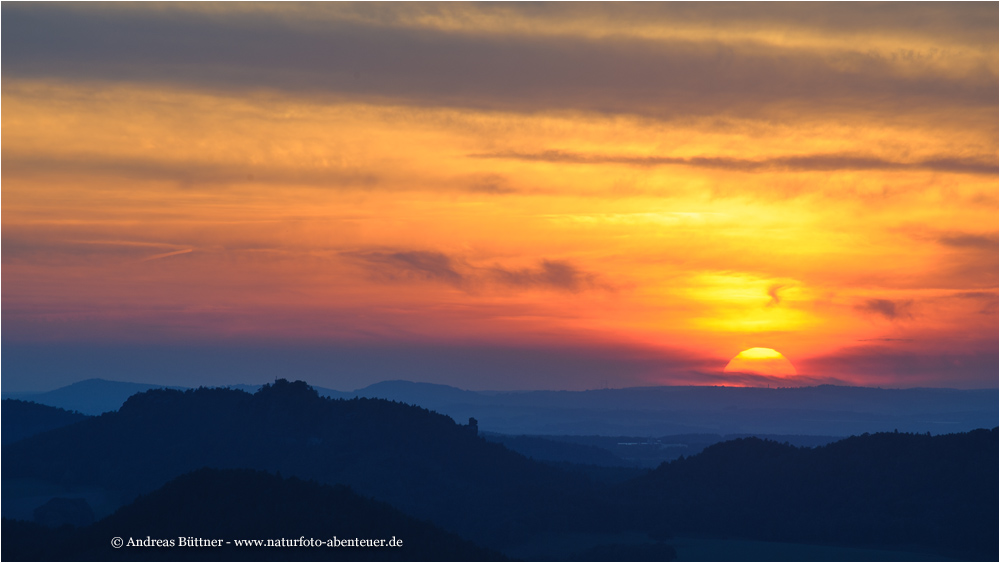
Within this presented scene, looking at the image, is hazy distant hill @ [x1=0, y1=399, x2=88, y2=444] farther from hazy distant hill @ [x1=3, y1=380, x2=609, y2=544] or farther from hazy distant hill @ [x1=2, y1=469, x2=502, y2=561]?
hazy distant hill @ [x1=2, y1=469, x2=502, y2=561]

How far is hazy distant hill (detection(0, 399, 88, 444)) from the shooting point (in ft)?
574

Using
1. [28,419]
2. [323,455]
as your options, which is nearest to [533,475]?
[323,455]

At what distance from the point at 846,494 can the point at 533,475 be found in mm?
41069

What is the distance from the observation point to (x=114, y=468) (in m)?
130

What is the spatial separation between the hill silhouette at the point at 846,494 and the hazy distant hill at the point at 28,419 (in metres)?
110

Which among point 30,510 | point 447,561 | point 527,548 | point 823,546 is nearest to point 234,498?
point 447,561

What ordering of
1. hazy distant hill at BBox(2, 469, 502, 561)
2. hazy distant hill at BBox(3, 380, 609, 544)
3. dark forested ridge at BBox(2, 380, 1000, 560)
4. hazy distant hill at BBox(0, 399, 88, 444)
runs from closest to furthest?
hazy distant hill at BBox(2, 469, 502, 561) → dark forested ridge at BBox(2, 380, 1000, 560) → hazy distant hill at BBox(3, 380, 609, 544) → hazy distant hill at BBox(0, 399, 88, 444)

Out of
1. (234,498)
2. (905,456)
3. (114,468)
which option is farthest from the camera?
(114,468)

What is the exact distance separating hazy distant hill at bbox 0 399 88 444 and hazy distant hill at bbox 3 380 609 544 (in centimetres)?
3059

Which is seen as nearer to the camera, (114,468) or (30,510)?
(30,510)

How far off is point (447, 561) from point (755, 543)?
48774 millimetres

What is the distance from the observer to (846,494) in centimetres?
11206

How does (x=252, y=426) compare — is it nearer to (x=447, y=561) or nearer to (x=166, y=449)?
(x=166, y=449)

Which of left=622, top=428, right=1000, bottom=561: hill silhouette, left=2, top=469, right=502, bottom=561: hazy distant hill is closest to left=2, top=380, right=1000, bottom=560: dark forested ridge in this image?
left=622, top=428, right=1000, bottom=561: hill silhouette
